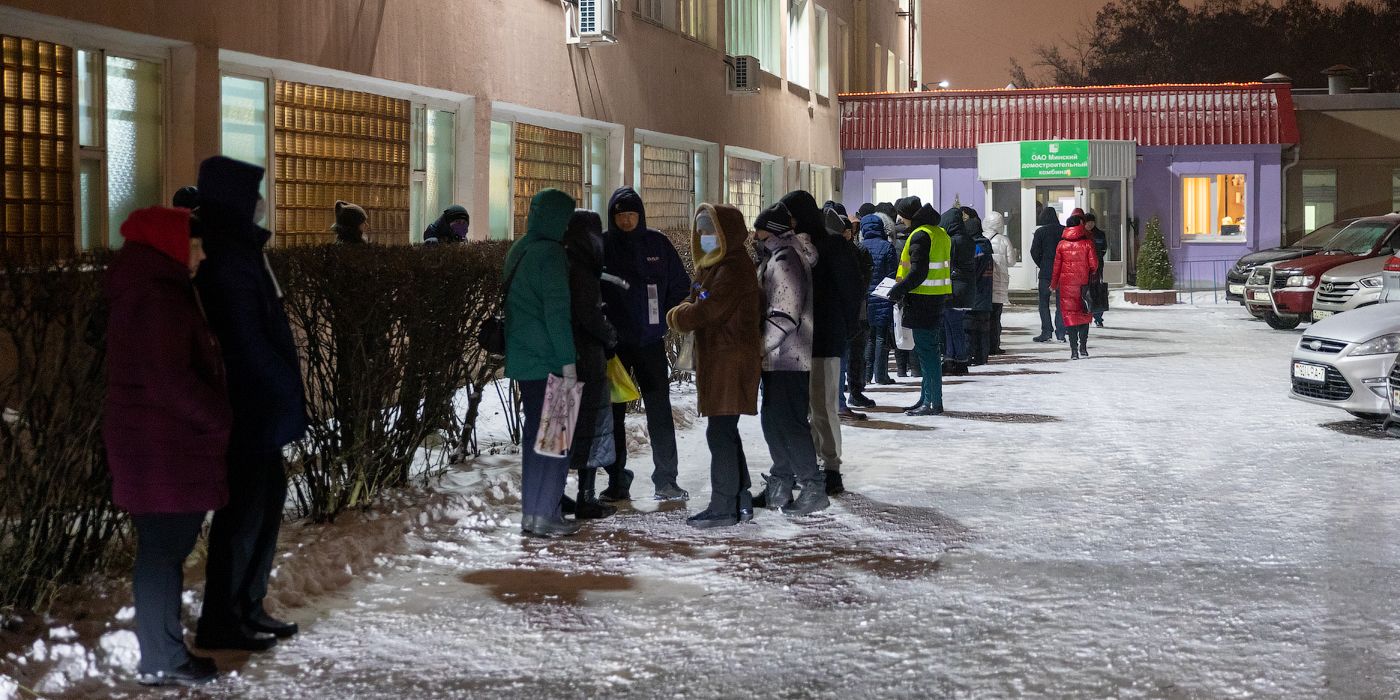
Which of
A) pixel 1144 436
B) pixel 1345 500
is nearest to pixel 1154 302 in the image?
pixel 1144 436

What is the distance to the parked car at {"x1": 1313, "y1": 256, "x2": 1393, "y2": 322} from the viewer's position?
2006cm

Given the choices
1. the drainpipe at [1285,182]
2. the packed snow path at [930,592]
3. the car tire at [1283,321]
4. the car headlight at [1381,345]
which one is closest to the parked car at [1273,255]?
the car tire at [1283,321]

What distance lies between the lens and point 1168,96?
34.1m

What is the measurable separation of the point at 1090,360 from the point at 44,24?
1260cm

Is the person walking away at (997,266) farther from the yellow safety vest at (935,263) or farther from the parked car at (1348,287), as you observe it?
the parked car at (1348,287)

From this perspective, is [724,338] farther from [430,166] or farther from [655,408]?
[430,166]

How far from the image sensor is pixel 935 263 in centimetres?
1254

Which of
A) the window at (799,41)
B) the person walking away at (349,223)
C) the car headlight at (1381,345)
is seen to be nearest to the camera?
the person walking away at (349,223)

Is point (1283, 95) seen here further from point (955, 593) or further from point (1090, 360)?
point (955, 593)

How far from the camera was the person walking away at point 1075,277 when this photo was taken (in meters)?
17.2

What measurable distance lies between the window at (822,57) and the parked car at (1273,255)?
10051 millimetres

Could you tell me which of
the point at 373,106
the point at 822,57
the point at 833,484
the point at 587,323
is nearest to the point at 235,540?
the point at 587,323

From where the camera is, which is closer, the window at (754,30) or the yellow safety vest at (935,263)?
the yellow safety vest at (935,263)

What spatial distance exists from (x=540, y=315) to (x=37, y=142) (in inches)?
156
